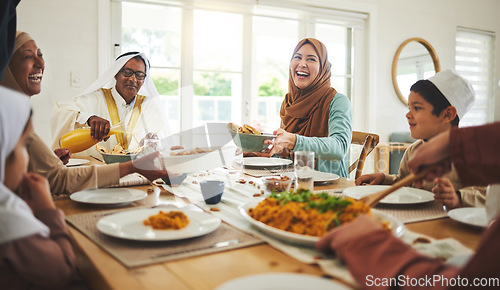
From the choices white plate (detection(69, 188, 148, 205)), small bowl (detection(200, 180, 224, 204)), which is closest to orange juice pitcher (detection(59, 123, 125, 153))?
white plate (detection(69, 188, 148, 205))

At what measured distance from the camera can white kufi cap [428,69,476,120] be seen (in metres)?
1.70

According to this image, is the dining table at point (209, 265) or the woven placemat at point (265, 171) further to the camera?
the woven placemat at point (265, 171)

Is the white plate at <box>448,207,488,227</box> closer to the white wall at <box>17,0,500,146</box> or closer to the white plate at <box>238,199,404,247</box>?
the white plate at <box>238,199,404,247</box>

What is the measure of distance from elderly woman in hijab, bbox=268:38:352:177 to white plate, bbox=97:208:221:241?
49.0 inches

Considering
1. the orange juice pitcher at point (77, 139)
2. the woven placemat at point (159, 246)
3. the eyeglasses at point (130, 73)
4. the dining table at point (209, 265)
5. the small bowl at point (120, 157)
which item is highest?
the eyeglasses at point (130, 73)

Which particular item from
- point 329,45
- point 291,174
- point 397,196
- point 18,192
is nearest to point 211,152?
point 291,174

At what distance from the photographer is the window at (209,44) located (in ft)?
12.7

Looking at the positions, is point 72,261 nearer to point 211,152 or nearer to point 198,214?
point 198,214

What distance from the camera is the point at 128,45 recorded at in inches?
150

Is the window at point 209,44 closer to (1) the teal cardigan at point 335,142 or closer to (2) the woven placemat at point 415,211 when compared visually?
(1) the teal cardigan at point 335,142

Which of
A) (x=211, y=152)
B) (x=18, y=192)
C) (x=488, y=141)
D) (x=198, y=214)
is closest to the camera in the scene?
(x=488, y=141)

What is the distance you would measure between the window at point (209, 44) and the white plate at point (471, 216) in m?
3.11

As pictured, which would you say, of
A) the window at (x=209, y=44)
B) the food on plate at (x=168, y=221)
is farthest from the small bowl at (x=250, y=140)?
the window at (x=209, y=44)

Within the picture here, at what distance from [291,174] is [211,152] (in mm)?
420
